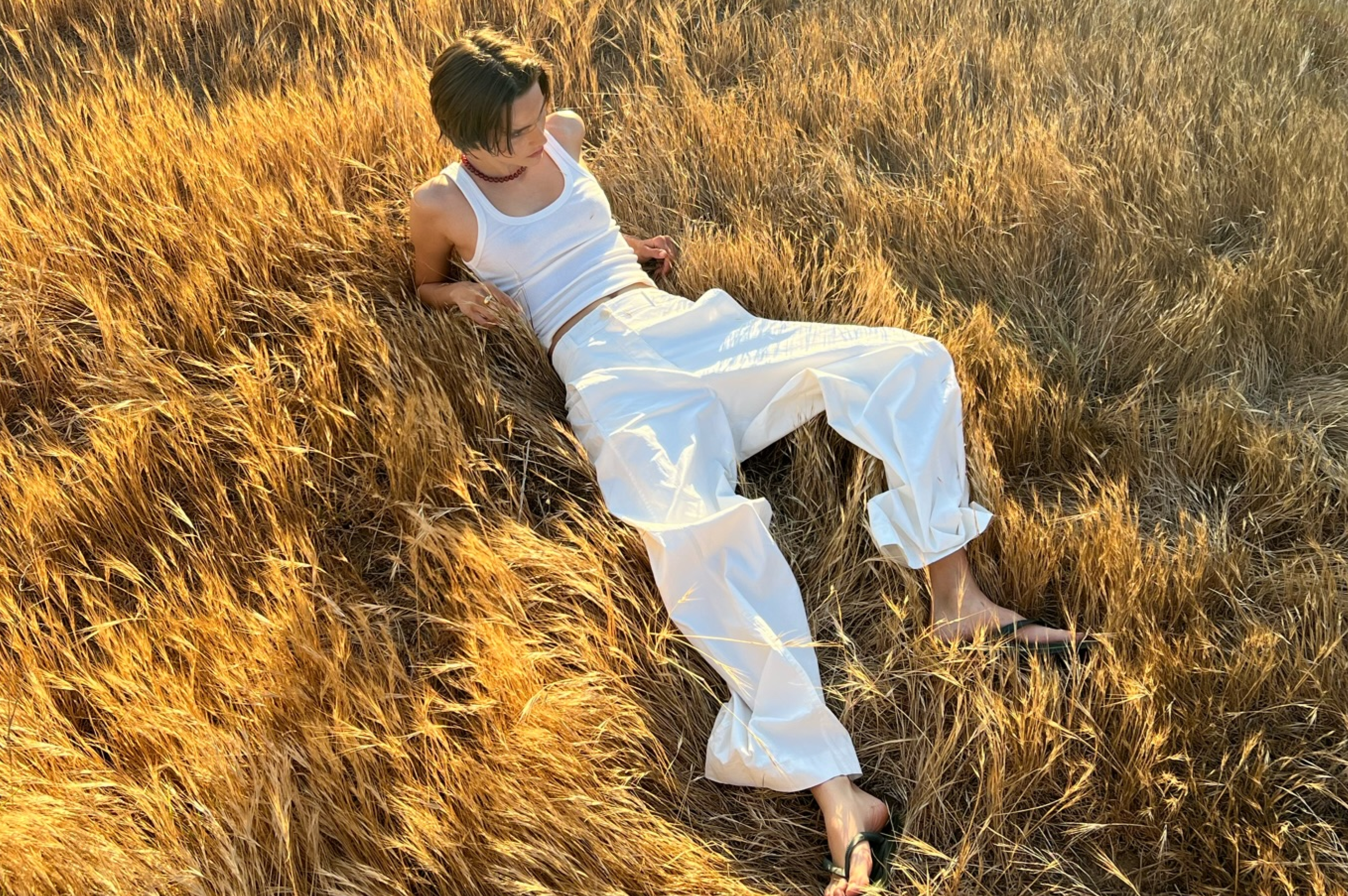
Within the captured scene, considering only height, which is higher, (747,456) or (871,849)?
(747,456)

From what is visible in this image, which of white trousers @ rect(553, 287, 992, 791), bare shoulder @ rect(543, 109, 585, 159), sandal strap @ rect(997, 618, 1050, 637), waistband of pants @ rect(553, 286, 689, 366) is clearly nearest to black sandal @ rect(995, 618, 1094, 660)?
sandal strap @ rect(997, 618, 1050, 637)

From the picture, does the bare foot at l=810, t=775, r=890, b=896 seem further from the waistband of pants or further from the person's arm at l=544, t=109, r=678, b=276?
the person's arm at l=544, t=109, r=678, b=276

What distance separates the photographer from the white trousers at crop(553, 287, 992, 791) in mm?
1733

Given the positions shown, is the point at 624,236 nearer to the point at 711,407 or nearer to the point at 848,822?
the point at 711,407

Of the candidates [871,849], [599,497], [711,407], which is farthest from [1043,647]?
[599,497]

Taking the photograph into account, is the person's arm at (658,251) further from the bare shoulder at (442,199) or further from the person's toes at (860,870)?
the person's toes at (860,870)

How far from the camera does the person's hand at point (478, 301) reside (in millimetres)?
2402

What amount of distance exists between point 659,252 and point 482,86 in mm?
760

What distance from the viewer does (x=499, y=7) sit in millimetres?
3934

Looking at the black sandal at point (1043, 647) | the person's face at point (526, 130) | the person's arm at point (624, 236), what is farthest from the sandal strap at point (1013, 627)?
the person's face at point (526, 130)

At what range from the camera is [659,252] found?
273 cm

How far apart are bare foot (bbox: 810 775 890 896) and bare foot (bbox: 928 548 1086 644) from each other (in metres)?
0.36

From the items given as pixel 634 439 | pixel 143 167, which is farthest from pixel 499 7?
pixel 634 439

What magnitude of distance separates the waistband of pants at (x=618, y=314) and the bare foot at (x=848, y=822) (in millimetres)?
1208
